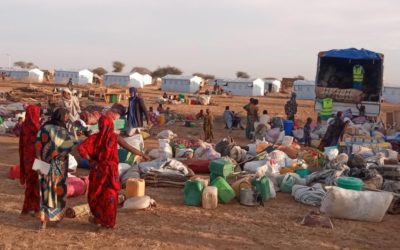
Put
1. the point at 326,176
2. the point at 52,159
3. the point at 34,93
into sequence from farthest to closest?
the point at 34,93 → the point at 326,176 → the point at 52,159

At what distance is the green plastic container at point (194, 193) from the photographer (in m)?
6.98

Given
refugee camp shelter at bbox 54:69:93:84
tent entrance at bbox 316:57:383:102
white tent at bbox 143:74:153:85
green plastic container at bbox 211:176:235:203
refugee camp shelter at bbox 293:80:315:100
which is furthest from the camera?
white tent at bbox 143:74:153:85

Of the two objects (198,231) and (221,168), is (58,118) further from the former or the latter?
(221,168)

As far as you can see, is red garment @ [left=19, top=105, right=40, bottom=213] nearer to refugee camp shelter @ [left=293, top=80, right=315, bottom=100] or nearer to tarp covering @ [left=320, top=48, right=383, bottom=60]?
tarp covering @ [left=320, top=48, right=383, bottom=60]

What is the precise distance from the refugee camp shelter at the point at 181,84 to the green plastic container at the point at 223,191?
39.5 m

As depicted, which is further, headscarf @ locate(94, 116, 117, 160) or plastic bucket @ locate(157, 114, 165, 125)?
plastic bucket @ locate(157, 114, 165, 125)

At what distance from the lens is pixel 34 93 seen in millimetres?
26844

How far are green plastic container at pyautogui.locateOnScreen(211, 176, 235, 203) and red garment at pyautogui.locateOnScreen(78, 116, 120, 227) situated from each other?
2.07m

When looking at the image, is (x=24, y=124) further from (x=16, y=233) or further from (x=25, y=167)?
(x=16, y=233)

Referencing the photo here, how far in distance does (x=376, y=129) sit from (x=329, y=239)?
31.6ft

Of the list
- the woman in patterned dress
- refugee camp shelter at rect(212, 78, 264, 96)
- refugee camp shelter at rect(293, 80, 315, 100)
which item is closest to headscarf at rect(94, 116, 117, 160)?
the woman in patterned dress

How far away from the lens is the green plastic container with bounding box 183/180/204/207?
6.98 meters

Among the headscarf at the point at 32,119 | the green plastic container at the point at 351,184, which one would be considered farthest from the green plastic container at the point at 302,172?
the headscarf at the point at 32,119

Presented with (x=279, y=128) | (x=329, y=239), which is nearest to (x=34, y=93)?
(x=279, y=128)
